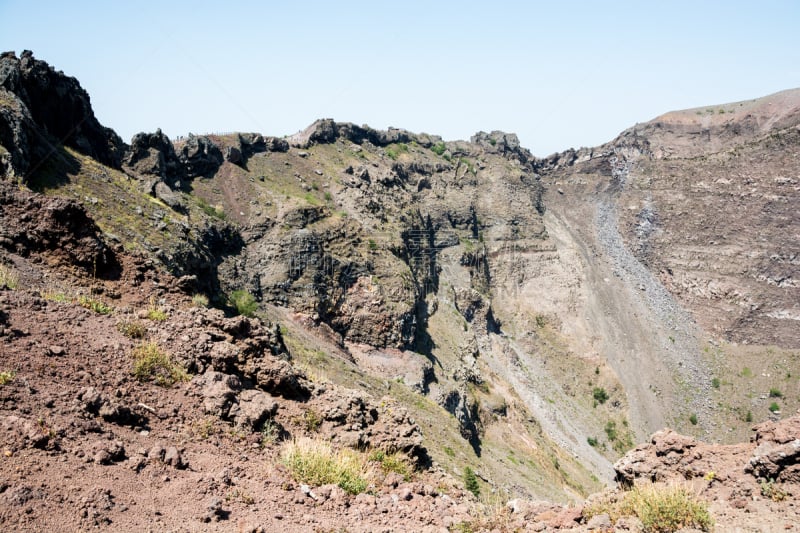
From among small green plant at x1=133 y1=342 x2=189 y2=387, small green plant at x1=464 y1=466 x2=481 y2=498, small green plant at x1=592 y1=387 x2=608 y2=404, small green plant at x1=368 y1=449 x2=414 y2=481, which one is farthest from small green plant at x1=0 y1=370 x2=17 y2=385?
small green plant at x1=592 y1=387 x2=608 y2=404

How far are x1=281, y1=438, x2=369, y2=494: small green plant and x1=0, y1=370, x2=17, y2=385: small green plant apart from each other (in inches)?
128

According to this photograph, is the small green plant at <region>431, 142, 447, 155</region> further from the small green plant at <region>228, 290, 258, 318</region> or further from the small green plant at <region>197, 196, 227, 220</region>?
the small green plant at <region>228, 290, 258, 318</region>

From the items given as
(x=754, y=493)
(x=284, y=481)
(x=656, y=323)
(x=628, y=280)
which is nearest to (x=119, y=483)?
(x=284, y=481)

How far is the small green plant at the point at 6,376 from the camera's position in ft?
18.2

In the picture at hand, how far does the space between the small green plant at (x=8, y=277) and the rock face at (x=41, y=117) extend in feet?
24.0

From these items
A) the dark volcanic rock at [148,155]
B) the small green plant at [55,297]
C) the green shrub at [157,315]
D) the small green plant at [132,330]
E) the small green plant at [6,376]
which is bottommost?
the small green plant at [6,376]

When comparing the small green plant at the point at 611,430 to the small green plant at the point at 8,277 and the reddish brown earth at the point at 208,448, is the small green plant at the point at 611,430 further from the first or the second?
the small green plant at the point at 8,277

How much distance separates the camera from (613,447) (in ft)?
136

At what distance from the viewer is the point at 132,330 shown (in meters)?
7.92

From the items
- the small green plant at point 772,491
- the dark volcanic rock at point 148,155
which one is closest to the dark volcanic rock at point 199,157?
the dark volcanic rock at point 148,155

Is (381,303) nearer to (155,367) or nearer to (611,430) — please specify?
(611,430)

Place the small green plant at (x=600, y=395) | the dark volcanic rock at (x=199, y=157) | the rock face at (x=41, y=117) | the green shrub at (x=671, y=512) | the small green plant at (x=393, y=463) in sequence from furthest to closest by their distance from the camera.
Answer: the small green plant at (x=600, y=395)
the dark volcanic rock at (x=199, y=157)
the rock face at (x=41, y=117)
the small green plant at (x=393, y=463)
the green shrub at (x=671, y=512)

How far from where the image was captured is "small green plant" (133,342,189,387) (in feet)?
23.0

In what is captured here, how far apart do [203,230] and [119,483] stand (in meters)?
23.4
